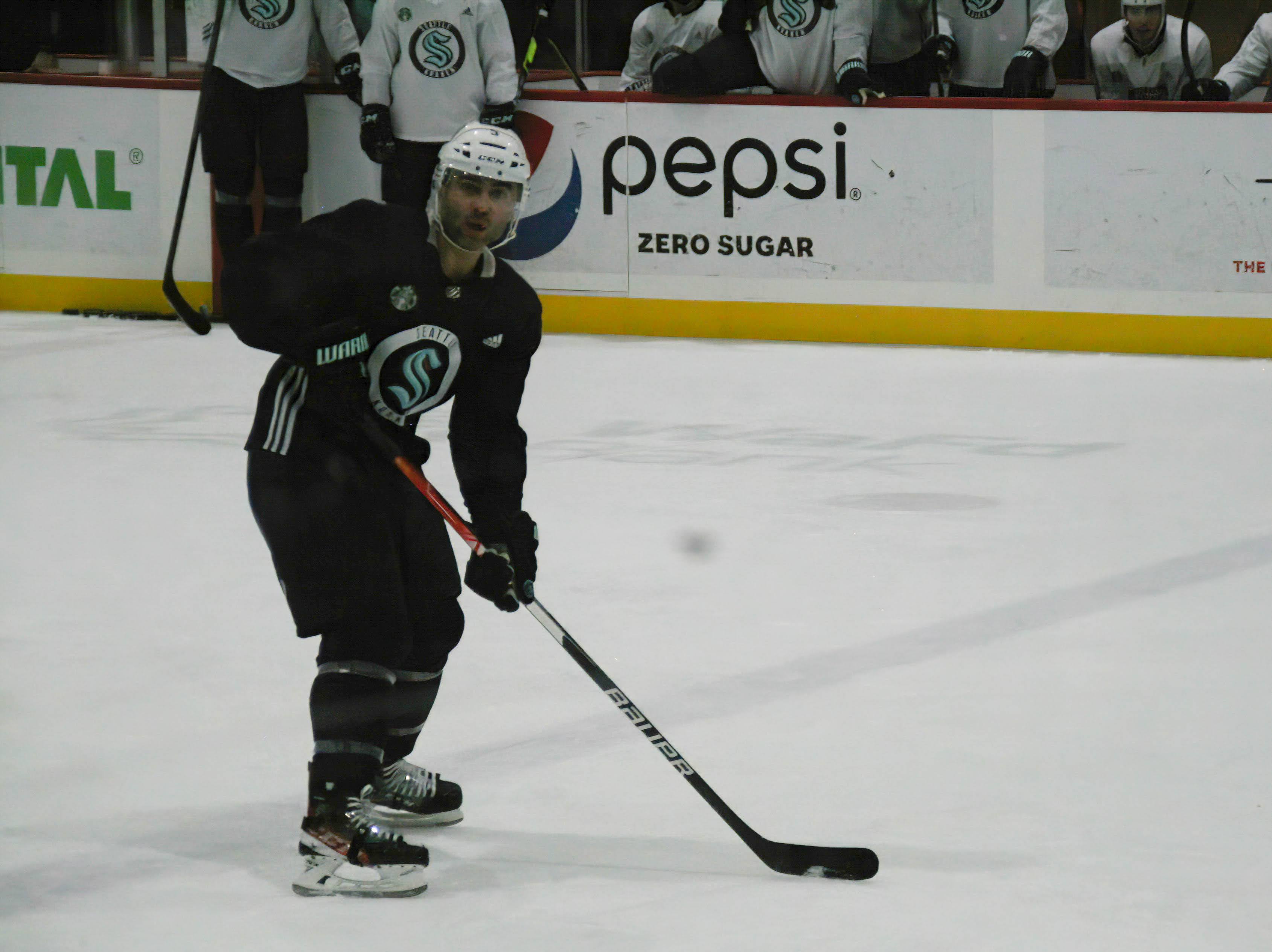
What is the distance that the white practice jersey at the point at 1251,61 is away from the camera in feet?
26.9

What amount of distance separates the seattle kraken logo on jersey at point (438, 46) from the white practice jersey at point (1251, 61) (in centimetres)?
314

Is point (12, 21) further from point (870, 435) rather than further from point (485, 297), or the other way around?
point (485, 297)

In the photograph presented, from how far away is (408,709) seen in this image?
2.98 meters

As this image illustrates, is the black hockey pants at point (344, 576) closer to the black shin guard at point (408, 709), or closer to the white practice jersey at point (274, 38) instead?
the black shin guard at point (408, 709)

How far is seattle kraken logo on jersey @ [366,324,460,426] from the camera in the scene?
2.79 meters

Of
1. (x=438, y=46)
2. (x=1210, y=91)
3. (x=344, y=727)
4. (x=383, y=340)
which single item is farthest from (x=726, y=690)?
(x=438, y=46)

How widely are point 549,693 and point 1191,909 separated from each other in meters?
1.42

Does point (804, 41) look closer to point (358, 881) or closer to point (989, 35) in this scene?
point (989, 35)

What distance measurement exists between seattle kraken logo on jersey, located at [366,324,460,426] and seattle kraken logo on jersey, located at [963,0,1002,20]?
19.3 ft

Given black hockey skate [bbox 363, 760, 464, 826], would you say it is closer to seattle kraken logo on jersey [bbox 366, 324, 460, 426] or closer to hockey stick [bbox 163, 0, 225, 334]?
seattle kraken logo on jersey [bbox 366, 324, 460, 426]

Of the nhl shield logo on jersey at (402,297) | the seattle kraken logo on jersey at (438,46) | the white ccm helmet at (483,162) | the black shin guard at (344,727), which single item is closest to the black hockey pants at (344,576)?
the black shin guard at (344,727)

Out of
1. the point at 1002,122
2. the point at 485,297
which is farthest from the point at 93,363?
the point at 485,297

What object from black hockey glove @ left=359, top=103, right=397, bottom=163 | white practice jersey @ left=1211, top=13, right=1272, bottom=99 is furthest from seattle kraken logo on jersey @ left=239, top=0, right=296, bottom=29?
white practice jersey @ left=1211, top=13, right=1272, bottom=99

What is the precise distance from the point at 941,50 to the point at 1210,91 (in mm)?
1121
